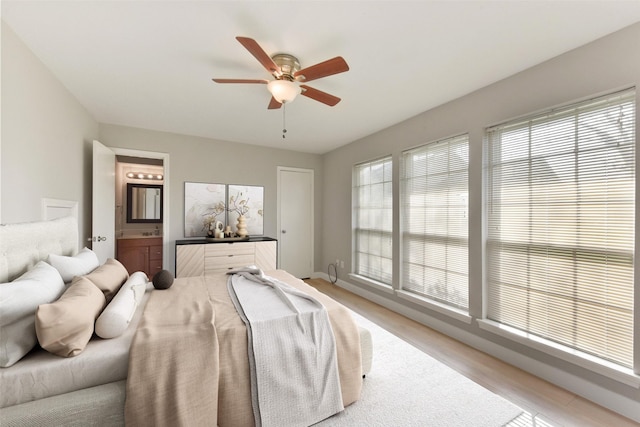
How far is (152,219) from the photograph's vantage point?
16.1 ft

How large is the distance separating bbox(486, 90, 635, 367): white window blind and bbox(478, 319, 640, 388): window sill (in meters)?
0.05

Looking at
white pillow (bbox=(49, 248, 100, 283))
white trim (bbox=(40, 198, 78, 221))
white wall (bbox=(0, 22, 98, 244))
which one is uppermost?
white wall (bbox=(0, 22, 98, 244))

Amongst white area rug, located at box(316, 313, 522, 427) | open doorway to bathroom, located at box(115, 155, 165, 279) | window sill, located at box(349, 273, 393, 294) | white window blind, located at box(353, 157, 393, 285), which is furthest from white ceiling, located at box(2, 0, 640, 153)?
white area rug, located at box(316, 313, 522, 427)

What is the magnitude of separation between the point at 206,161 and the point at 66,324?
11.1 feet

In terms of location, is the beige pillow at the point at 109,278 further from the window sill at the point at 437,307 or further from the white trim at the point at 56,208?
the window sill at the point at 437,307

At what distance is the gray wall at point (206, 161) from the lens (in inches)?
147

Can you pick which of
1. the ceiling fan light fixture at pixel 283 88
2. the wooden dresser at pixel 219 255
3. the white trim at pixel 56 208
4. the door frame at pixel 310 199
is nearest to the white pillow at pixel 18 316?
the white trim at pixel 56 208

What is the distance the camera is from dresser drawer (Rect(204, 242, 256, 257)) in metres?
3.87

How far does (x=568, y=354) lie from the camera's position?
6.17 ft

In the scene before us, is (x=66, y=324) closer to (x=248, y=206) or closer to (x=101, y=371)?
(x=101, y=371)

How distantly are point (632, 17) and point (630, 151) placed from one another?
828 mm

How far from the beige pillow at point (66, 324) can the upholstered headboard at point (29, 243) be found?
1.34 ft

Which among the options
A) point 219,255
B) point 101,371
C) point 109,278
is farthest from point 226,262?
point 101,371

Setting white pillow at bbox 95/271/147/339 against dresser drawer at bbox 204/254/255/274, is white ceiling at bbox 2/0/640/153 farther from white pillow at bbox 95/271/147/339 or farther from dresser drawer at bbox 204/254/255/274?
dresser drawer at bbox 204/254/255/274
